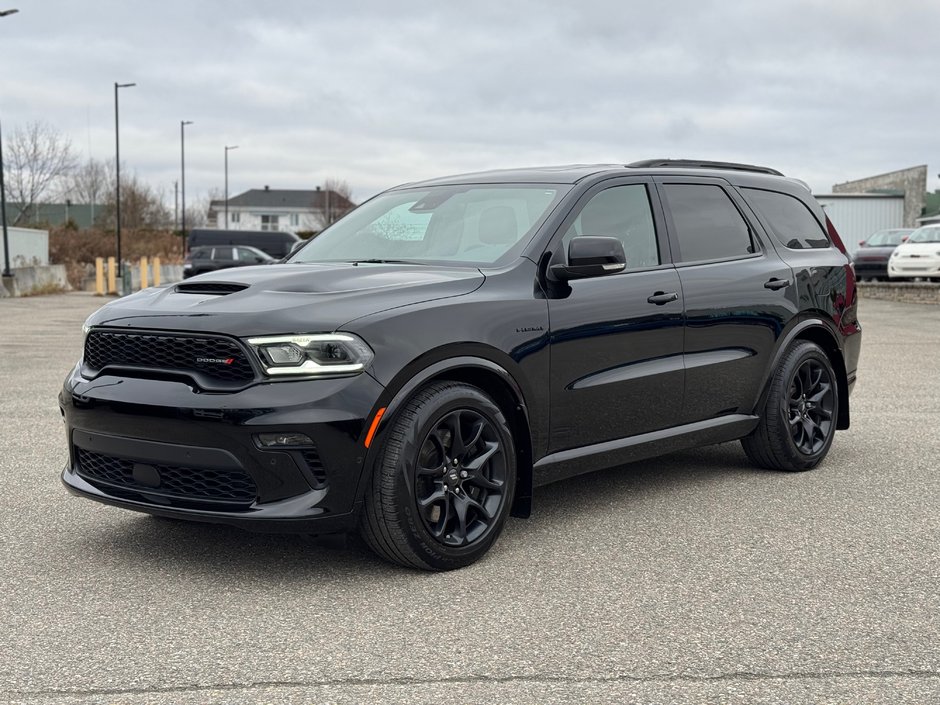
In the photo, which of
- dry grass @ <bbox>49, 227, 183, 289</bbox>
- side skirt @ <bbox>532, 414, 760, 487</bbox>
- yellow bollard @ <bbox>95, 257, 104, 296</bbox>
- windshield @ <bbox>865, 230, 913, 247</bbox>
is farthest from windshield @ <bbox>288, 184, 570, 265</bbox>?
dry grass @ <bbox>49, 227, 183, 289</bbox>

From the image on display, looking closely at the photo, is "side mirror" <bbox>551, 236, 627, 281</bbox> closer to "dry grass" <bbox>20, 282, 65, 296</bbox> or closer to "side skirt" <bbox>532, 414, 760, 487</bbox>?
"side skirt" <bbox>532, 414, 760, 487</bbox>

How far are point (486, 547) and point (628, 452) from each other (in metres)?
1.11

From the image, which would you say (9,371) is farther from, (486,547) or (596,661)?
(596,661)

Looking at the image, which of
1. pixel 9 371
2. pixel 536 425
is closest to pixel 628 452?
pixel 536 425

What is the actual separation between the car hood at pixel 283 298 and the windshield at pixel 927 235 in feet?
93.4

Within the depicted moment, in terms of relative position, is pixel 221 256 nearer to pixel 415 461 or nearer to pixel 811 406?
pixel 811 406

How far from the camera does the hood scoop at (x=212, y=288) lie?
4.87 metres

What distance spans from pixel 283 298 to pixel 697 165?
303 centimetres

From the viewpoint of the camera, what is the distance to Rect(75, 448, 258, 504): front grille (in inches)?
175

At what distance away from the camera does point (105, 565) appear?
487cm

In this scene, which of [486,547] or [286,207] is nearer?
[486,547]

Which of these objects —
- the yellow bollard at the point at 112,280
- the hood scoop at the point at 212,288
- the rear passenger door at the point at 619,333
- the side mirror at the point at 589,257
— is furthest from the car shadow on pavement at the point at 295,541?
the yellow bollard at the point at 112,280

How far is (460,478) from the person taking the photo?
4789 millimetres

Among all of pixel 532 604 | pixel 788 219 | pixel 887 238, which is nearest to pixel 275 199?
pixel 887 238
